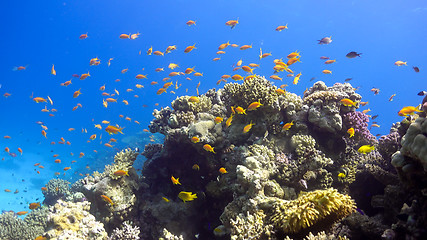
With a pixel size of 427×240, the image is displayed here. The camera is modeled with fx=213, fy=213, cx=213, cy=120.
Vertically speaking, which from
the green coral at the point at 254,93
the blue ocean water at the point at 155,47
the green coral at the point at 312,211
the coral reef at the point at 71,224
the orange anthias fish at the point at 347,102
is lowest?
the green coral at the point at 312,211

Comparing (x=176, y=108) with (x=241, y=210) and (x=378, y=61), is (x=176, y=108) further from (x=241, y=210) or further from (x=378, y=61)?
(x=378, y=61)

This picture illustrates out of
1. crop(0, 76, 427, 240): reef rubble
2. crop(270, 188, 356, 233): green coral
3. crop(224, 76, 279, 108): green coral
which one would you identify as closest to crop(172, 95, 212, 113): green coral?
crop(0, 76, 427, 240): reef rubble

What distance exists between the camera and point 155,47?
416 feet

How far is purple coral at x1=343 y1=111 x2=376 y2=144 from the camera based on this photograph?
6.27m

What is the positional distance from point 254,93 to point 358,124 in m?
3.28

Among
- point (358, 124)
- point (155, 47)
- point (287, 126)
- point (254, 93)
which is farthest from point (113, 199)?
point (155, 47)

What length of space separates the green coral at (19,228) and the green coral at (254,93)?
9.30m

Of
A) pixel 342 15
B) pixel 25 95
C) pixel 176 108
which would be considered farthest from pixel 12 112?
pixel 342 15

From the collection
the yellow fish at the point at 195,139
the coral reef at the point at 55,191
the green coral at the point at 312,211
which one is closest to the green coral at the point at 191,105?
the yellow fish at the point at 195,139

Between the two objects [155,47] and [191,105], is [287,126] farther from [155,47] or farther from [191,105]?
[155,47]

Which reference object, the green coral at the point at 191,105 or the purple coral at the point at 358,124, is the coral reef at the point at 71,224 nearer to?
the green coral at the point at 191,105

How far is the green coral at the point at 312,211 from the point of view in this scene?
11.1 ft

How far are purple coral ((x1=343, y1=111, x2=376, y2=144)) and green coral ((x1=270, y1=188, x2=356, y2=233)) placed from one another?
128 inches

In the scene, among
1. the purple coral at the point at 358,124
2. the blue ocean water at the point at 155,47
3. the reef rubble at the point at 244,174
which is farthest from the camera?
the blue ocean water at the point at 155,47
